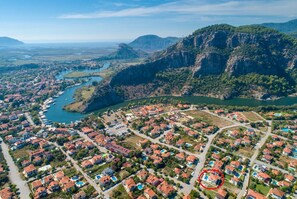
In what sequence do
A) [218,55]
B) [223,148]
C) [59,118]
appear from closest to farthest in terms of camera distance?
[223,148], [59,118], [218,55]

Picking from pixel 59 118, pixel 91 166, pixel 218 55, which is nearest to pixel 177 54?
pixel 218 55

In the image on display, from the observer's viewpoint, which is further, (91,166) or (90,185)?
(91,166)

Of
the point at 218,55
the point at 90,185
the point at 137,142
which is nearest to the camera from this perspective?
the point at 90,185

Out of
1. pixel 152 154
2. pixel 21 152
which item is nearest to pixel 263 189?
pixel 152 154

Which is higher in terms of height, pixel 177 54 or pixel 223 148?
pixel 177 54

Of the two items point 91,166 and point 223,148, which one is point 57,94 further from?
point 223,148

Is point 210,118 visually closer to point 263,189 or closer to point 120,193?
point 263,189
